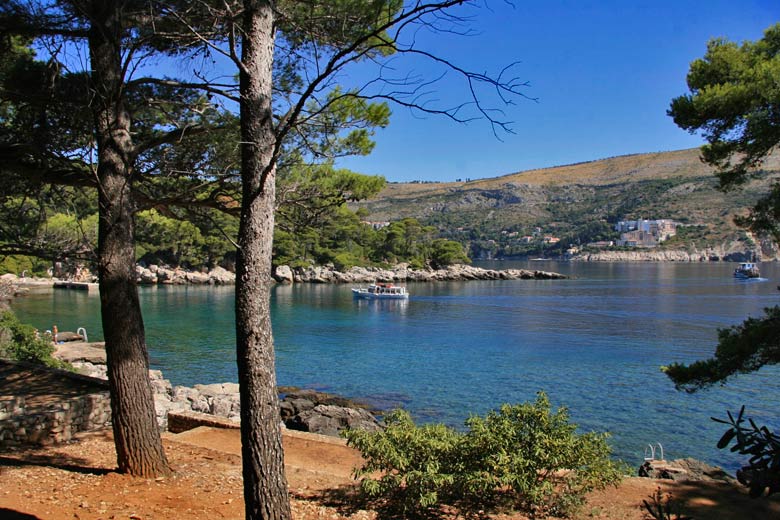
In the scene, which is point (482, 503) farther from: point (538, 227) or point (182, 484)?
point (538, 227)

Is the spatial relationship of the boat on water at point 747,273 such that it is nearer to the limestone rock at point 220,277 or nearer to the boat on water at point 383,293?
the boat on water at point 383,293

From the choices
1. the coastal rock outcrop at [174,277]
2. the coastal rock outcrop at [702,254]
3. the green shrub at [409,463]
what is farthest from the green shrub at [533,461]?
the coastal rock outcrop at [702,254]

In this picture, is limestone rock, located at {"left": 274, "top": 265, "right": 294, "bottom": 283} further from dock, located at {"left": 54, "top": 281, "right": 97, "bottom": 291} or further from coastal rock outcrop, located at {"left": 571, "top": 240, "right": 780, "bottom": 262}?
coastal rock outcrop, located at {"left": 571, "top": 240, "right": 780, "bottom": 262}

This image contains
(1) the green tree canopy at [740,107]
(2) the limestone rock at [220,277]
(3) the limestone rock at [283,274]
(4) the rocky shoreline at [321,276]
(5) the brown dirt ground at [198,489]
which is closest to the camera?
(5) the brown dirt ground at [198,489]

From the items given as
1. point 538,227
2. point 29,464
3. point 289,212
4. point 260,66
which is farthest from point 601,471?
point 538,227

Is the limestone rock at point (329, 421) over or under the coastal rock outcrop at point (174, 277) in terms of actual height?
under

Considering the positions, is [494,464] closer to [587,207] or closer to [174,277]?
[174,277]

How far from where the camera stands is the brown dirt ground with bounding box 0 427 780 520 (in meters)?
4.53

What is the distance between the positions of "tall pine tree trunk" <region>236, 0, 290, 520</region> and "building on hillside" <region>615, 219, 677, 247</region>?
5605 inches

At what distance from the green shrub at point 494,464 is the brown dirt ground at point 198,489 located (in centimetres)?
28

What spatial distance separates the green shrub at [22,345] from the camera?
12023 millimetres

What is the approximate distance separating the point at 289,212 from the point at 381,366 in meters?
14.8

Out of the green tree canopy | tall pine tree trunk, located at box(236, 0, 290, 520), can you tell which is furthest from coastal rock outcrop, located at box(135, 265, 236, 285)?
tall pine tree trunk, located at box(236, 0, 290, 520)

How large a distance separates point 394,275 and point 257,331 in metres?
66.0
